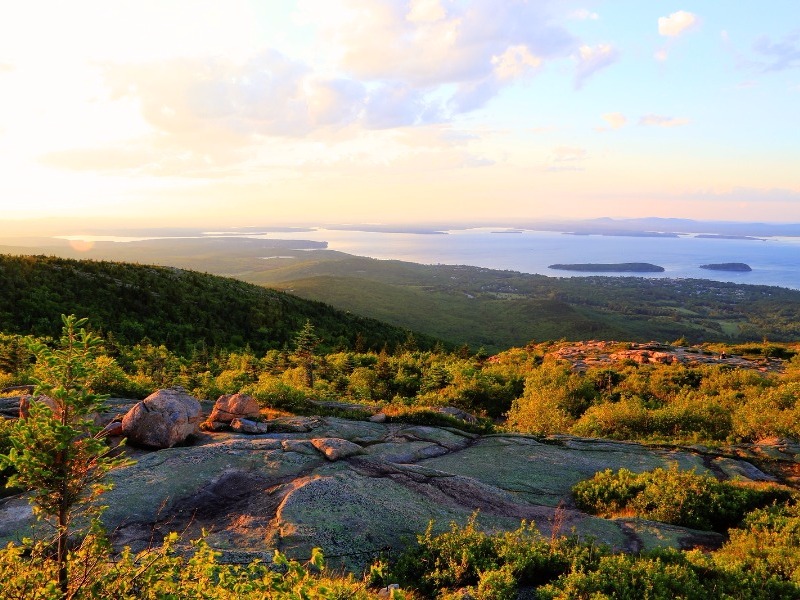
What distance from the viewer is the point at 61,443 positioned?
4.80 meters

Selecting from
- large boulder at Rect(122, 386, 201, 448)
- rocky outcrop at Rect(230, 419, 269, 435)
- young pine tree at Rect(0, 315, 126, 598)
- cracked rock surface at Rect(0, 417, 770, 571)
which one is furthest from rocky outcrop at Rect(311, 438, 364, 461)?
young pine tree at Rect(0, 315, 126, 598)

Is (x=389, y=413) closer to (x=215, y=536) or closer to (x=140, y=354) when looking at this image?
(x=215, y=536)

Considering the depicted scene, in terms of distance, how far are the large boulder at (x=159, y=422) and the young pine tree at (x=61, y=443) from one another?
761 centimetres

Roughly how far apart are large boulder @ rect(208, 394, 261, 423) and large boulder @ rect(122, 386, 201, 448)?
169cm

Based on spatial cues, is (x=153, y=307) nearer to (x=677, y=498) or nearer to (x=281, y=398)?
(x=281, y=398)

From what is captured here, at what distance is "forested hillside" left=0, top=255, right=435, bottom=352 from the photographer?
1690 inches

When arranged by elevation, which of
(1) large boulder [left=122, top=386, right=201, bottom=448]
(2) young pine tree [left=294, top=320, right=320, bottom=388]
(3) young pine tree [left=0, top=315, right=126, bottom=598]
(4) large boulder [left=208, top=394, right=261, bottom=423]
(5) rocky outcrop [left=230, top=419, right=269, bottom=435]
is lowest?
(2) young pine tree [left=294, top=320, right=320, bottom=388]

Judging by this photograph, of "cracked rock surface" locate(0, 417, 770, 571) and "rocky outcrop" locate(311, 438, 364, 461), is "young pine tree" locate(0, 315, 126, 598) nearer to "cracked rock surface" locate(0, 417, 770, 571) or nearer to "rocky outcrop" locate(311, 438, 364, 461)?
"cracked rock surface" locate(0, 417, 770, 571)

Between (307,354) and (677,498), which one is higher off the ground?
(677,498)

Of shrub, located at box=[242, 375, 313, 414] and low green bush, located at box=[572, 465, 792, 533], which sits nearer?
low green bush, located at box=[572, 465, 792, 533]

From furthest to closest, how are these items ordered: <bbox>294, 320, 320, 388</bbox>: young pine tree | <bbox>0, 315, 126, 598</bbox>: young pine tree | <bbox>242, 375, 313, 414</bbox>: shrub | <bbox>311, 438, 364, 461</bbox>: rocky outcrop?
<bbox>294, 320, 320, 388</bbox>: young pine tree < <bbox>242, 375, 313, 414</bbox>: shrub < <bbox>311, 438, 364, 461</bbox>: rocky outcrop < <bbox>0, 315, 126, 598</bbox>: young pine tree

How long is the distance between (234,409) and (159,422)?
2.95 meters

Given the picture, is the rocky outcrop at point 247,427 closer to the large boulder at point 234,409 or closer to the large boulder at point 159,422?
the large boulder at point 234,409

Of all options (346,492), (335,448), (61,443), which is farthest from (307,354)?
(61,443)
